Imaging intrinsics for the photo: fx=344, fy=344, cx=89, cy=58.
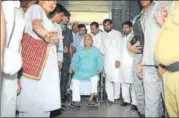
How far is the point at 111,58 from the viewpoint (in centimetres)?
301

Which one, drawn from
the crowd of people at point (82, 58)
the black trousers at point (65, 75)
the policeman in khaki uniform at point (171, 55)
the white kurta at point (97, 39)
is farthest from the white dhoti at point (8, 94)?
the white kurta at point (97, 39)

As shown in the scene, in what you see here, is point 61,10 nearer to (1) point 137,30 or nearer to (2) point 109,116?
(1) point 137,30

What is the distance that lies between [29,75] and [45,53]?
0.45 ft

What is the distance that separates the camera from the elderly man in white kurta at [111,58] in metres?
2.85

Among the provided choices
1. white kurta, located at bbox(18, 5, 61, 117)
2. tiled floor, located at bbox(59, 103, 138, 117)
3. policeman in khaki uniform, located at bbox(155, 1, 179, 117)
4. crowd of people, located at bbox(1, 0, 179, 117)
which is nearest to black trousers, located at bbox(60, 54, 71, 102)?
crowd of people, located at bbox(1, 0, 179, 117)

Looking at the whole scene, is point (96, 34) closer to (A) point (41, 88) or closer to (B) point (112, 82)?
(B) point (112, 82)

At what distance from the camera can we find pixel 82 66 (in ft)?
9.65

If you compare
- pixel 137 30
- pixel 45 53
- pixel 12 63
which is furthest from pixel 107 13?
pixel 12 63

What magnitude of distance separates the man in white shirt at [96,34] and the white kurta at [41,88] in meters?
1.16

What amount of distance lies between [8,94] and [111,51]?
62.1 inches

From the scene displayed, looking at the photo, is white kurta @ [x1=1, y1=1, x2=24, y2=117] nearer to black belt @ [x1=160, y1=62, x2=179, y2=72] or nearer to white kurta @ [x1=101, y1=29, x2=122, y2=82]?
black belt @ [x1=160, y1=62, x2=179, y2=72]

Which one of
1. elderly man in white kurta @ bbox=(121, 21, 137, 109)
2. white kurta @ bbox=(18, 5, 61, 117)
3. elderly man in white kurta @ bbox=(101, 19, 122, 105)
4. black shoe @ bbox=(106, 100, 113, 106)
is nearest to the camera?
white kurta @ bbox=(18, 5, 61, 117)

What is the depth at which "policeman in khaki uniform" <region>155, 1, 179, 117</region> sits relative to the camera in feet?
3.60

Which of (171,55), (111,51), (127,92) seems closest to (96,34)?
(111,51)
